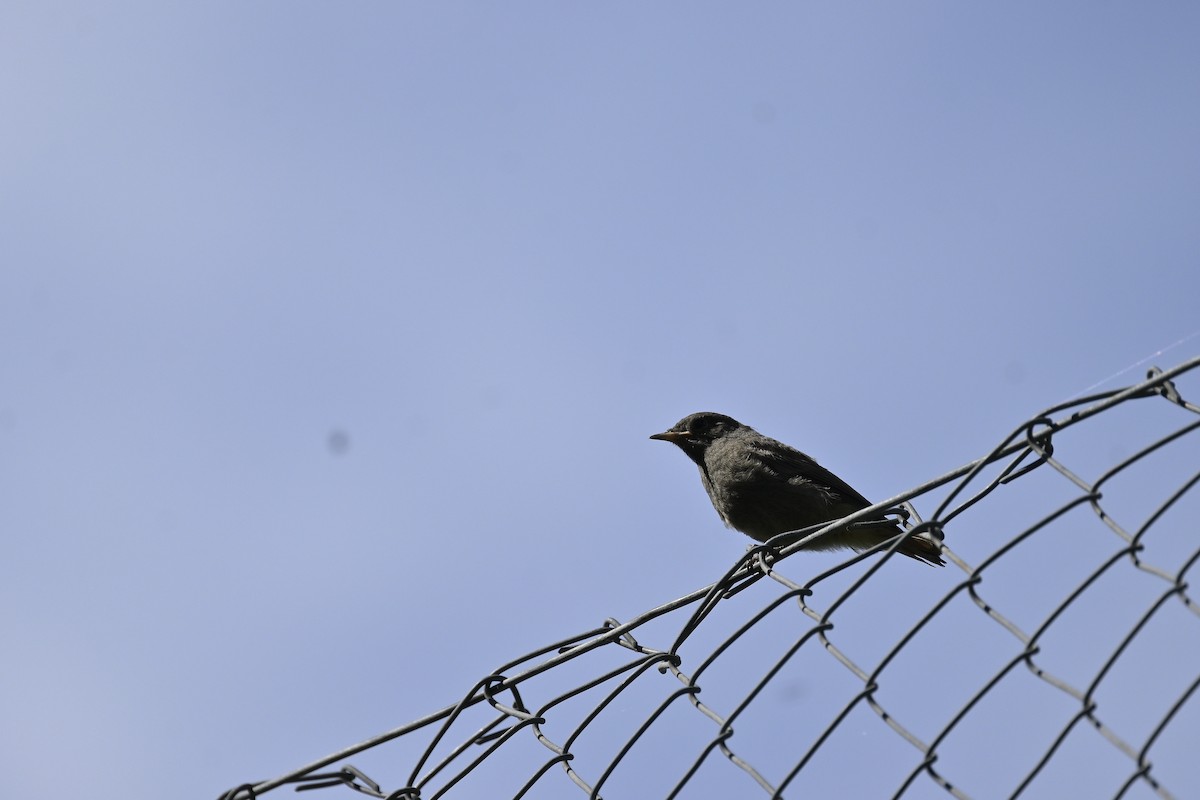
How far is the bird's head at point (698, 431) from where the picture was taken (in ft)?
25.7

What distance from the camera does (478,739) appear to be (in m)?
2.91

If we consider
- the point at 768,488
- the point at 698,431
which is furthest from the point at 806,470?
the point at 698,431

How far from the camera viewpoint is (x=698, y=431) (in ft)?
26.1

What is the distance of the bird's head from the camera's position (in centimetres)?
785

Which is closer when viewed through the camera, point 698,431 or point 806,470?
point 806,470

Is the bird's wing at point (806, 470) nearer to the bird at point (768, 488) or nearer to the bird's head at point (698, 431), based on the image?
the bird at point (768, 488)

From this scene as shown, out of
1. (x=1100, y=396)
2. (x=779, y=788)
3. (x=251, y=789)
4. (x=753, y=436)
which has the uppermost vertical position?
(x=753, y=436)

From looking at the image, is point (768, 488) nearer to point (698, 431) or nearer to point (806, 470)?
point (806, 470)

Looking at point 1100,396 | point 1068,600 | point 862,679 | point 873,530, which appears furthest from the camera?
point 873,530

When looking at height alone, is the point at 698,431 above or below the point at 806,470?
above

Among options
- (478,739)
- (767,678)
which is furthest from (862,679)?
(478,739)

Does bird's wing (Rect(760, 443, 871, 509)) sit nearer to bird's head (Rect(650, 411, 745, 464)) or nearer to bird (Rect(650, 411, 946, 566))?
bird (Rect(650, 411, 946, 566))

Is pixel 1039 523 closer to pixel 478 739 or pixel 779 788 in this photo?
pixel 779 788

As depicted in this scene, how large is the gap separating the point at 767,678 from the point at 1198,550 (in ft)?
2.59
